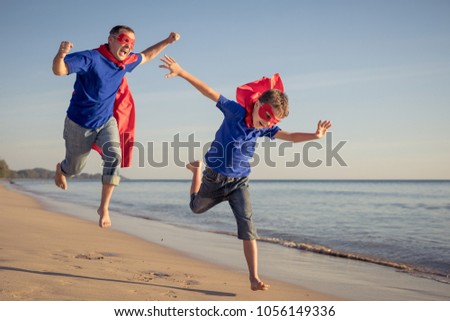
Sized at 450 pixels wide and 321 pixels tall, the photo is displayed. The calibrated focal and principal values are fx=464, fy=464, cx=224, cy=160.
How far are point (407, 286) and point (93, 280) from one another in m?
4.54

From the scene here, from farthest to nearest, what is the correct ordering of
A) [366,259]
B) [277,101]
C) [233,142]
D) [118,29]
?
[366,259] < [233,142] < [277,101] < [118,29]

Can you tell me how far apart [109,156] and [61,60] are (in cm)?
115

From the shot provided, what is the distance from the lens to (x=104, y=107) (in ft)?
15.2

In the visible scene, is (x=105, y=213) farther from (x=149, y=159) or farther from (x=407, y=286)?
(x=407, y=286)

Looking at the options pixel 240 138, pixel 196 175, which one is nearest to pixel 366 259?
pixel 196 175

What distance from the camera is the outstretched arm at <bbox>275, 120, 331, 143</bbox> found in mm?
4613

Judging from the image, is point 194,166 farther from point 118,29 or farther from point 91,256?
point 91,256

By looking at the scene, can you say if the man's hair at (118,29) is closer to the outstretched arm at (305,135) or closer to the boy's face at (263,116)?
the boy's face at (263,116)

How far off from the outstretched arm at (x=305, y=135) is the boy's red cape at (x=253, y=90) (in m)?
0.42

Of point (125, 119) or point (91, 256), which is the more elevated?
point (125, 119)

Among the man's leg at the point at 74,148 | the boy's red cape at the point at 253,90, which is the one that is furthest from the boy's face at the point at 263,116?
the man's leg at the point at 74,148

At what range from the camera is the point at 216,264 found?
7367mm

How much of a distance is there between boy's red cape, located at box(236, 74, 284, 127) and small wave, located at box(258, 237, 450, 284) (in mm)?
4886

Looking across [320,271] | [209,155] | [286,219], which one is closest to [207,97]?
[209,155]
